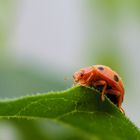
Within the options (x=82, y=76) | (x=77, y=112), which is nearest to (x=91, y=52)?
(x=82, y=76)

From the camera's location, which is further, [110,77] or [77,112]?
[110,77]

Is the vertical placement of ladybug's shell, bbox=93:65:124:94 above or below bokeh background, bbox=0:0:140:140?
above

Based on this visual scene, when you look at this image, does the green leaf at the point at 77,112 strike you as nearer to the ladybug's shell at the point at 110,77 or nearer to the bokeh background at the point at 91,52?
the ladybug's shell at the point at 110,77

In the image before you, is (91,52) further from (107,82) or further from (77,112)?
(77,112)

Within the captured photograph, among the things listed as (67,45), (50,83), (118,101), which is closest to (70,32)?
A: (67,45)

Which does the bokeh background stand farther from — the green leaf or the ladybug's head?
the green leaf

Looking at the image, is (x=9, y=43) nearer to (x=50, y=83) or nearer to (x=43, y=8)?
(x=50, y=83)

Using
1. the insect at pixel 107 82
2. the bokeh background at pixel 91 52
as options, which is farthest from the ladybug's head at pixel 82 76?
the bokeh background at pixel 91 52

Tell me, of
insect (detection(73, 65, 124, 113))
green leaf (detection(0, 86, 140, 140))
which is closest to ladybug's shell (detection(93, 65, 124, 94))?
insect (detection(73, 65, 124, 113))
